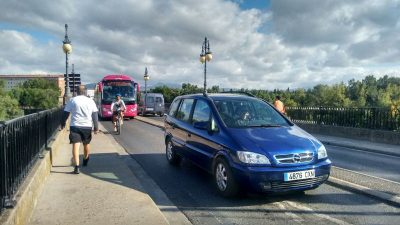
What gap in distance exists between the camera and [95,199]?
5.62 meters

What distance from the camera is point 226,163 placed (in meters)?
6.02

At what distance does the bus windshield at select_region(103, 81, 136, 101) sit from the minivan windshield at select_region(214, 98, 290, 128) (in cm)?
2247

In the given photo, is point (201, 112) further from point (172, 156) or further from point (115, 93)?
point (115, 93)

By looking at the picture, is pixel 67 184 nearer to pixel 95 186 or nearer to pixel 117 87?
pixel 95 186

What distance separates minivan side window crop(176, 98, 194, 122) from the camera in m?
8.15

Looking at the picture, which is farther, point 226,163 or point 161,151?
point 161,151

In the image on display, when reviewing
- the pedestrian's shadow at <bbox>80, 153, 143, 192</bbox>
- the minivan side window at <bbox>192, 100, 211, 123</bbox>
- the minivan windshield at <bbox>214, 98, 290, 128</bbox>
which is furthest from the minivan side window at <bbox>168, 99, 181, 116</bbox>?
the minivan windshield at <bbox>214, 98, 290, 128</bbox>

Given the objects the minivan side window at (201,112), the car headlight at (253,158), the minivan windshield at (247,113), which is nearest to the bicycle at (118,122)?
the minivan side window at (201,112)

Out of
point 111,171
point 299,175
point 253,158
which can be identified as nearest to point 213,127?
point 253,158

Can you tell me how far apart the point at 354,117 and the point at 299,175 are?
11274 mm

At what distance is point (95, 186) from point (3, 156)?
2330 mm

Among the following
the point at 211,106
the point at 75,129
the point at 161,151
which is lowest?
the point at 161,151

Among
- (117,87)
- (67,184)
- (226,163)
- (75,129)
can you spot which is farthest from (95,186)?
(117,87)

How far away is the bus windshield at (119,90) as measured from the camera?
94.1 ft
